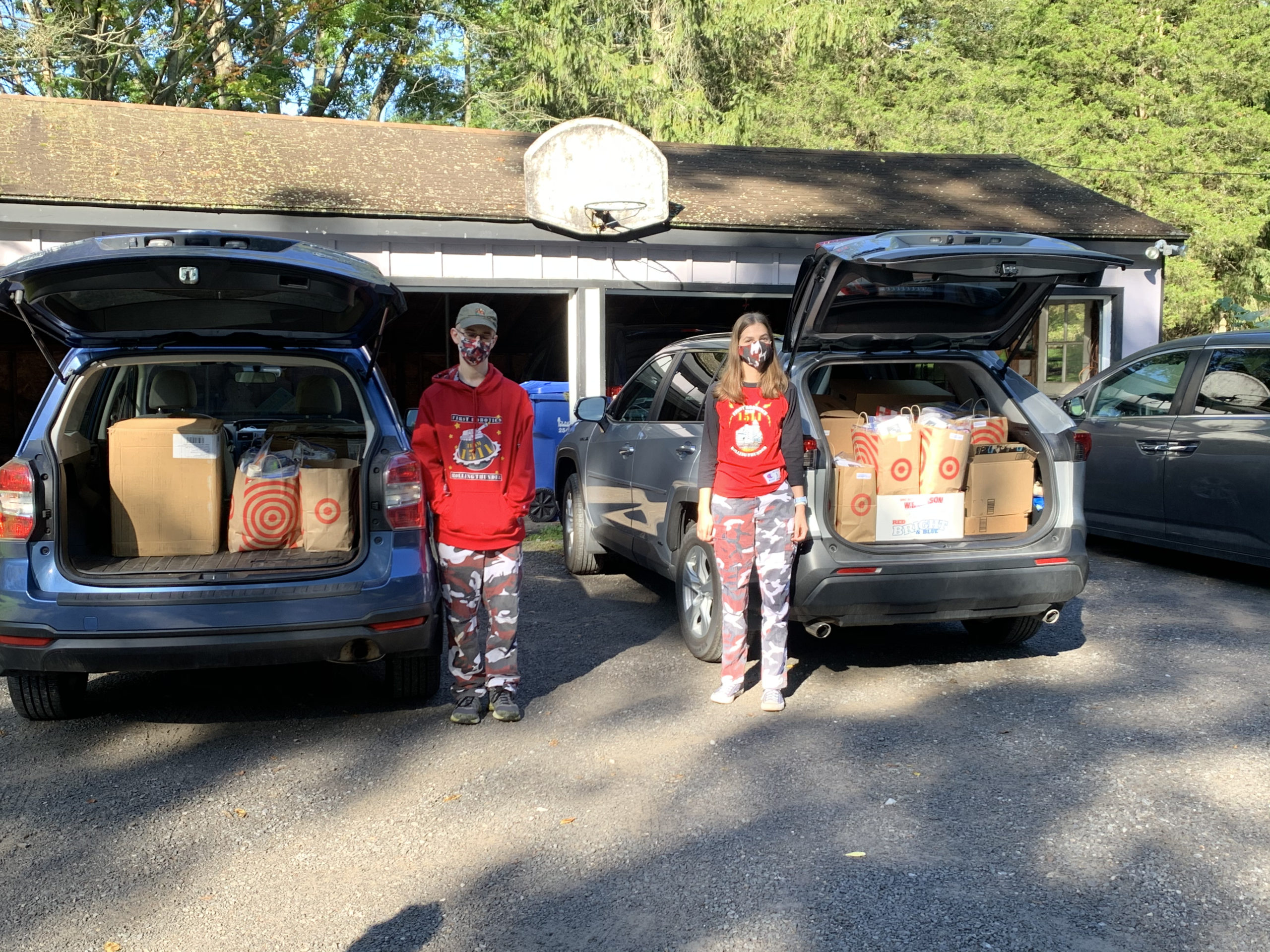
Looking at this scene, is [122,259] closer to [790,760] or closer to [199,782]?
[199,782]

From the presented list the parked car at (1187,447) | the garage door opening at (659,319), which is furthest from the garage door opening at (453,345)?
the parked car at (1187,447)

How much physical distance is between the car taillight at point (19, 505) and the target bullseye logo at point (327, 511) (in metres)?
1.12

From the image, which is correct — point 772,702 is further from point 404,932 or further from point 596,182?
point 596,182

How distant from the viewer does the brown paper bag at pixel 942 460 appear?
18.8 ft

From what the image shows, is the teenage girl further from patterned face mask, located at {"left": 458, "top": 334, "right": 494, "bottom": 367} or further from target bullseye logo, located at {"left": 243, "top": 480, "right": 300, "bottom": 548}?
target bullseye logo, located at {"left": 243, "top": 480, "right": 300, "bottom": 548}

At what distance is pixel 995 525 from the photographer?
586 centimetres

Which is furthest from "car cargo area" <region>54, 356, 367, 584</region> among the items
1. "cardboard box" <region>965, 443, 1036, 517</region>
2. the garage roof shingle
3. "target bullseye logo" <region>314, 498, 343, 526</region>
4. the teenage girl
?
the garage roof shingle

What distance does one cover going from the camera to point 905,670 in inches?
236

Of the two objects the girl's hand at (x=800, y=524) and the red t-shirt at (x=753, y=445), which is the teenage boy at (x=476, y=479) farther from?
the girl's hand at (x=800, y=524)

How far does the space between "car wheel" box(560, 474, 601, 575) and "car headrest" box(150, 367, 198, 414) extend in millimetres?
3056

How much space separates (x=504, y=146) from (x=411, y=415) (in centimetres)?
1078

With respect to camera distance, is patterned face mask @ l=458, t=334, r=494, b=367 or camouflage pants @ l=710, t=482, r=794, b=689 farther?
camouflage pants @ l=710, t=482, r=794, b=689

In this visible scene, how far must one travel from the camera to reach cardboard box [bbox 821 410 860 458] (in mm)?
6121

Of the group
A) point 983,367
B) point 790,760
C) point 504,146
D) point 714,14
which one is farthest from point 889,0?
point 790,760
